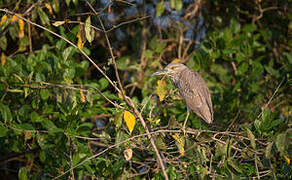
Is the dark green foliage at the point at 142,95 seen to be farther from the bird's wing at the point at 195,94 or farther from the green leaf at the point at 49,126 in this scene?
the bird's wing at the point at 195,94

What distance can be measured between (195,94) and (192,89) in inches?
3.2

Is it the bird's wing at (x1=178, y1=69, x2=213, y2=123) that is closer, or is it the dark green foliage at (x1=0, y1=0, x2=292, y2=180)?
the dark green foliage at (x1=0, y1=0, x2=292, y2=180)

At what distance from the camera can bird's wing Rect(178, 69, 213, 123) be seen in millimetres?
3928

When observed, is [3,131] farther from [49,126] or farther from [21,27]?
[21,27]

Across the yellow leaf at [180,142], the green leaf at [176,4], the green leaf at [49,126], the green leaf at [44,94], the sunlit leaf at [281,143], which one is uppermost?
the green leaf at [176,4]

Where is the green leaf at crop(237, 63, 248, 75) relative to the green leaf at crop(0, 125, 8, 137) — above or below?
below

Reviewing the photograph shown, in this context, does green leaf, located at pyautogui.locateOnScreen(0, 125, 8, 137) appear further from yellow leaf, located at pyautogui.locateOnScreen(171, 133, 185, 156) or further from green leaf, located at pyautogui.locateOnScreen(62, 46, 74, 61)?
yellow leaf, located at pyautogui.locateOnScreen(171, 133, 185, 156)

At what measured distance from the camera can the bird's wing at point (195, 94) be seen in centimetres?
393

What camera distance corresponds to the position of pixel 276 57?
5453 mm

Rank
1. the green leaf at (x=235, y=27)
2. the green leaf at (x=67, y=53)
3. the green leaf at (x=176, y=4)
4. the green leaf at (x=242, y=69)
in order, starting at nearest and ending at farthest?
the green leaf at (x=67, y=53), the green leaf at (x=176, y=4), the green leaf at (x=242, y=69), the green leaf at (x=235, y=27)

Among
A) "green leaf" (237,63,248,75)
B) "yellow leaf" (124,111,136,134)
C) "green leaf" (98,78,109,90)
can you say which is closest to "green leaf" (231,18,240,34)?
"green leaf" (237,63,248,75)

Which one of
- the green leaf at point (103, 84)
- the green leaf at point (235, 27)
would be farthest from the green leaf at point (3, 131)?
the green leaf at point (235, 27)

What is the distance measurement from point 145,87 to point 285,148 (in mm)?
2702

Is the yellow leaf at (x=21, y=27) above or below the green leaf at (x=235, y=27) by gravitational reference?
above
